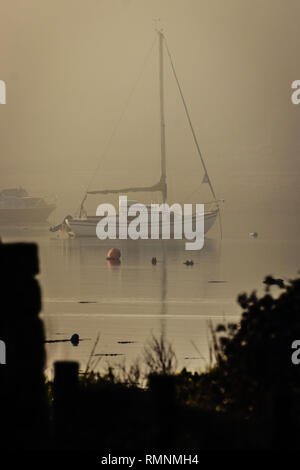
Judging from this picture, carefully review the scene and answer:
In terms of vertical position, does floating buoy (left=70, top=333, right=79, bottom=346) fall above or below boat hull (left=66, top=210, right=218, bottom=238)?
below

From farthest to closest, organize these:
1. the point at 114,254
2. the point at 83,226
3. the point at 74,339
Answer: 1. the point at 83,226
2. the point at 114,254
3. the point at 74,339

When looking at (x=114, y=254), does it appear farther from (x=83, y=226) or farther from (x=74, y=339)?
(x=83, y=226)

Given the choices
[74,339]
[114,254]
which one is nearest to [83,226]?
[114,254]

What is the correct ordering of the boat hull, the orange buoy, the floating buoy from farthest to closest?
1. the boat hull
2. the orange buoy
3. the floating buoy

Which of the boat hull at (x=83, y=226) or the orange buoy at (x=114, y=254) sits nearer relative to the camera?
the orange buoy at (x=114, y=254)

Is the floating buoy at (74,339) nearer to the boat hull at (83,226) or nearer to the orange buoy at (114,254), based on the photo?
the orange buoy at (114,254)

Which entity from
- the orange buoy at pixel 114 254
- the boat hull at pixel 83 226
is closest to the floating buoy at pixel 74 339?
the orange buoy at pixel 114 254

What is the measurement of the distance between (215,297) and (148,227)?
69.0 meters

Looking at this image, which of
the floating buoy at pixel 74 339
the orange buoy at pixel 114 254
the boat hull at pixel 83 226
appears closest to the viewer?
the floating buoy at pixel 74 339

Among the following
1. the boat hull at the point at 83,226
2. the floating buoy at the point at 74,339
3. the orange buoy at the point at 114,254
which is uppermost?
the boat hull at the point at 83,226

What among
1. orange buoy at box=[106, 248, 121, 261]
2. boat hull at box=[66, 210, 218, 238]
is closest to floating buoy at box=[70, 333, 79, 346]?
orange buoy at box=[106, 248, 121, 261]

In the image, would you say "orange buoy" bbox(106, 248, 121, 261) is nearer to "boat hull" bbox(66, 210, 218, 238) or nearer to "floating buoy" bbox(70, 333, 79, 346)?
"floating buoy" bbox(70, 333, 79, 346)

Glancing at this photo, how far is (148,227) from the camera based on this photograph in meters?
105
